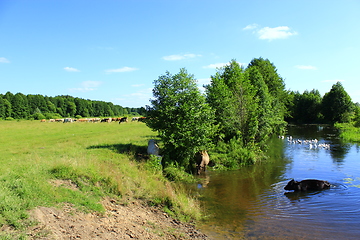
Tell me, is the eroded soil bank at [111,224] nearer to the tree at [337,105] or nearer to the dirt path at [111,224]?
the dirt path at [111,224]

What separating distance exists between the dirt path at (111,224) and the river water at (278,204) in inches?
58.6

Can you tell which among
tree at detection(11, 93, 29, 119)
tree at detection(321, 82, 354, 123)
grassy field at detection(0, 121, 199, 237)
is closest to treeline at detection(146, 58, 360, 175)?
grassy field at detection(0, 121, 199, 237)

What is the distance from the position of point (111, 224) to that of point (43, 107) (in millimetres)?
110040

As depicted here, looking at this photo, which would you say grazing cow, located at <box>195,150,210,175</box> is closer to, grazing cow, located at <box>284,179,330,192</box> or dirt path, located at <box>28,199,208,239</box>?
grazing cow, located at <box>284,179,330,192</box>

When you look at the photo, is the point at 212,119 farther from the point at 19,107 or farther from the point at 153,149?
the point at 19,107

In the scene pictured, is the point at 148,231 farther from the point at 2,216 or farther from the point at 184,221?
the point at 2,216

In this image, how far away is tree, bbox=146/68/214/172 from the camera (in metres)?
17.5

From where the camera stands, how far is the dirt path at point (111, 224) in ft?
23.9

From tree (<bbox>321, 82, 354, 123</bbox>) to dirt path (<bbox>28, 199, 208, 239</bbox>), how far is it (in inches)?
2959

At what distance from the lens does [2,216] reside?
7.06 meters

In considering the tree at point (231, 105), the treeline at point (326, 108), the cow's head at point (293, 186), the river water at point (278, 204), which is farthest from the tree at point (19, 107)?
the cow's head at point (293, 186)

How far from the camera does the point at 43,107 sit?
105 metres

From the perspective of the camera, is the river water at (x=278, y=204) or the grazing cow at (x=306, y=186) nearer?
the river water at (x=278, y=204)

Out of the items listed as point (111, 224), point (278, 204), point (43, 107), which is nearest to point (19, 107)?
point (43, 107)
